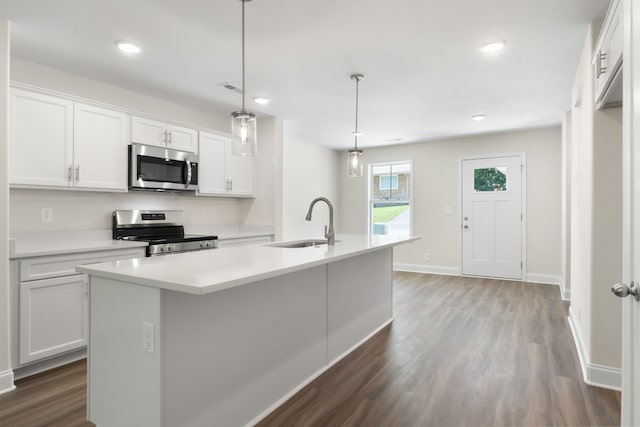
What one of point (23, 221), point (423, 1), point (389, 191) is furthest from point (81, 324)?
point (389, 191)

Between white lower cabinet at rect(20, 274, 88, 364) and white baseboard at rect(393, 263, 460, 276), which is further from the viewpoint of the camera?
white baseboard at rect(393, 263, 460, 276)

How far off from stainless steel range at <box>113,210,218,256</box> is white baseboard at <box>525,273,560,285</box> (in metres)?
4.83

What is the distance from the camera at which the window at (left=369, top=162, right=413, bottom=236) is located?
6957 millimetres

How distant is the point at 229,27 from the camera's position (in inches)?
98.3

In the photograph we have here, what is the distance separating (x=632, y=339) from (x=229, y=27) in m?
2.71

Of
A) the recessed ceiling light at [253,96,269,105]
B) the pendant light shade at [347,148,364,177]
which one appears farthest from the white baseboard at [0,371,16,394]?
the recessed ceiling light at [253,96,269,105]

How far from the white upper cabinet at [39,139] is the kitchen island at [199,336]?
166 cm

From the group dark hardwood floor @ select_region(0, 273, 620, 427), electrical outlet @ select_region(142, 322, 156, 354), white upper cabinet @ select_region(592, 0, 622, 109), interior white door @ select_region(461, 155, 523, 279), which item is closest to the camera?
electrical outlet @ select_region(142, 322, 156, 354)

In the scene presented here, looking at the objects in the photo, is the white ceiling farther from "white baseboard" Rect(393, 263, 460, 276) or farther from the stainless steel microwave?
"white baseboard" Rect(393, 263, 460, 276)

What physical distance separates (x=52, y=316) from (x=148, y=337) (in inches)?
65.1

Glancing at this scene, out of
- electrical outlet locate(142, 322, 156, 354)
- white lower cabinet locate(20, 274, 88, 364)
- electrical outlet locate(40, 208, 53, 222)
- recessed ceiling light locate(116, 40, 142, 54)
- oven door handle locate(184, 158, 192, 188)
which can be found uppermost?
recessed ceiling light locate(116, 40, 142, 54)

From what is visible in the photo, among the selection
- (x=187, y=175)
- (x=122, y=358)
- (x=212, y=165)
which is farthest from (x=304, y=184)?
(x=122, y=358)

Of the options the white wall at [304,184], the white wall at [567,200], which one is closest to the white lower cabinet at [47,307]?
the white wall at [304,184]

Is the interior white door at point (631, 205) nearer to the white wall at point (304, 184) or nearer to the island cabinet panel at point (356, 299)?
the island cabinet panel at point (356, 299)
